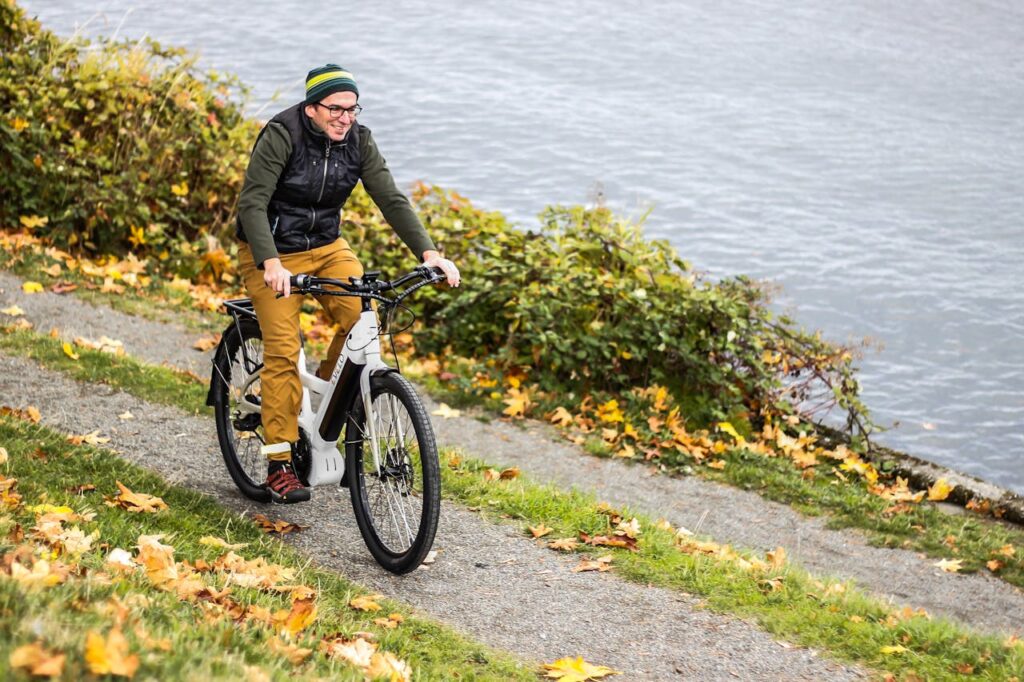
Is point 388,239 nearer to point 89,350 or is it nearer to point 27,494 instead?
point 89,350

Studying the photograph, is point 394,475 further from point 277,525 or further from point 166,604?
point 166,604

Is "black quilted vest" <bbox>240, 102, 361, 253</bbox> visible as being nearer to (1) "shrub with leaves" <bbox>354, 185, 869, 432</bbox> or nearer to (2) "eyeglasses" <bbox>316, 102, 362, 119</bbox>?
(2) "eyeglasses" <bbox>316, 102, 362, 119</bbox>

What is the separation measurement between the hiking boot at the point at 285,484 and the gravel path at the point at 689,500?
239 cm

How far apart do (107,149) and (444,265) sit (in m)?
7.41

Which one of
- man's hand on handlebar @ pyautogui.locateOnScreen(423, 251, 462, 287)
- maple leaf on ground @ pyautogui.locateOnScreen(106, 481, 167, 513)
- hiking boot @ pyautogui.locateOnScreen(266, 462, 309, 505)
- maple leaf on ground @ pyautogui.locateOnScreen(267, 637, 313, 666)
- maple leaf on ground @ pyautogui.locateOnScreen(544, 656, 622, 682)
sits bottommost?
maple leaf on ground @ pyautogui.locateOnScreen(544, 656, 622, 682)

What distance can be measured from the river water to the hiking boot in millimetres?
7266

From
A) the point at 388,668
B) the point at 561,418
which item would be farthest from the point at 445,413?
the point at 388,668

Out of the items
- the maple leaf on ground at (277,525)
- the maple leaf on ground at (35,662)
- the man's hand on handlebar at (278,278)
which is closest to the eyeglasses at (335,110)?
the man's hand on handlebar at (278,278)

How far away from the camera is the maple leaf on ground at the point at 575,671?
4.60m

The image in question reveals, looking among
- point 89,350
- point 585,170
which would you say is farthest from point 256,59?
point 89,350

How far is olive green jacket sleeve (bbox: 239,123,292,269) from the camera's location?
5164mm

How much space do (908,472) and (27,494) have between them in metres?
6.85

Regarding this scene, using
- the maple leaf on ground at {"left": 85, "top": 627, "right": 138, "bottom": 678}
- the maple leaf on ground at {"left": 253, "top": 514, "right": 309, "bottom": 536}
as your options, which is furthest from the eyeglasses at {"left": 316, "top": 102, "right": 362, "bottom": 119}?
the maple leaf on ground at {"left": 85, "top": 627, "right": 138, "bottom": 678}

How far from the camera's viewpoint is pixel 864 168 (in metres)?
21.7
